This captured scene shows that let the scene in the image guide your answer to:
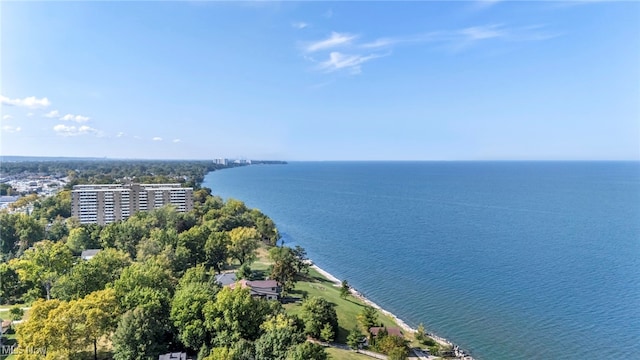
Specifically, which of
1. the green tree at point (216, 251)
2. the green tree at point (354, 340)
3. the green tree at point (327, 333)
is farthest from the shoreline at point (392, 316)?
the green tree at point (216, 251)

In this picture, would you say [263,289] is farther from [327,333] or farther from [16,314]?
[16,314]

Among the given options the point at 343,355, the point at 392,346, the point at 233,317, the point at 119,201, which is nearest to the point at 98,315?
the point at 233,317

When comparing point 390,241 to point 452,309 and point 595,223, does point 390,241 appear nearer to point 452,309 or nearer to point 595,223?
point 452,309

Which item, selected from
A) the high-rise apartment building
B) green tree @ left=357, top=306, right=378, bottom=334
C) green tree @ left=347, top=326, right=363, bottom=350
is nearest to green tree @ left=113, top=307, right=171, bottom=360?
green tree @ left=347, top=326, right=363, bottom=350

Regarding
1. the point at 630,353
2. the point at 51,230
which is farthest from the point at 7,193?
the point at 630,353

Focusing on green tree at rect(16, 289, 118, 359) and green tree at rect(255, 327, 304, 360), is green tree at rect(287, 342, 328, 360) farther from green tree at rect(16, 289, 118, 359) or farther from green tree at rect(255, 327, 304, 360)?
green tree at rect(16, 289, 118, 359)

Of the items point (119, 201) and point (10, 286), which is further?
point (119, 201)
